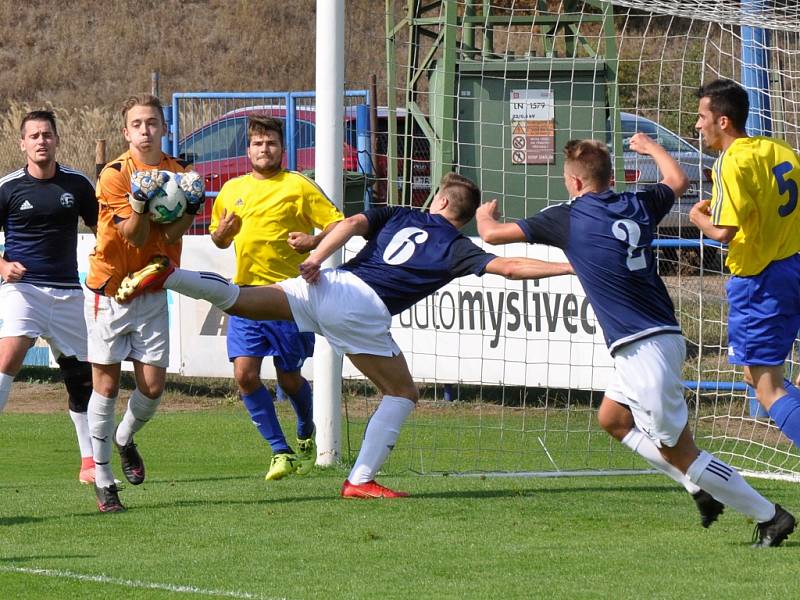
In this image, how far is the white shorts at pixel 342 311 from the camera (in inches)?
284

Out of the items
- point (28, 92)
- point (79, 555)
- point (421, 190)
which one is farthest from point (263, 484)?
point (28, 92)

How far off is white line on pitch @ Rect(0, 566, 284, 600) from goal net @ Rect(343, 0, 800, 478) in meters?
4.25

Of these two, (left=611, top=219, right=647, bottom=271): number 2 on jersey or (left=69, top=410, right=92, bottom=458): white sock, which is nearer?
(left=611, top=219, right=647, bottom=271): number 2 on jersey

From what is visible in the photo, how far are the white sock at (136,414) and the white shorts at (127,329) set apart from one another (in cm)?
41

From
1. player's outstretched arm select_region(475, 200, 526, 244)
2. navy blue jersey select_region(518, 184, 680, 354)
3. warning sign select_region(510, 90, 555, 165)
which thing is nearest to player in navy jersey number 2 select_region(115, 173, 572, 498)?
player's outstretched arm select_region(475, 200, 526, 244)

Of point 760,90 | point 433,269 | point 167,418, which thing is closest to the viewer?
point 433,269

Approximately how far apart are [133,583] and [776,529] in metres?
2.87

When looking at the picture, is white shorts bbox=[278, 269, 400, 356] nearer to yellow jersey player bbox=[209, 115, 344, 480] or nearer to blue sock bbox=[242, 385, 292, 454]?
yellow jersey player bbox=[209, 115, 344, 480]

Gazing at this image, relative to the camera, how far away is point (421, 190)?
35.6ft

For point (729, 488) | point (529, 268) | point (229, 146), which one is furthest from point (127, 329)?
point (229, 146)

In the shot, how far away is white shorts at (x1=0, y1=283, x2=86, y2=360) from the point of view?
8.21 meters

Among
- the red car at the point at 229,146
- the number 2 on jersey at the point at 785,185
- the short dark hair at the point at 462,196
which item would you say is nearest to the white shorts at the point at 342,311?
the short dark hair at the point at 462,196

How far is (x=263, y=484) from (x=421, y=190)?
→ 3367 mm

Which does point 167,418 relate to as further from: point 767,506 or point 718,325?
point 767,506
